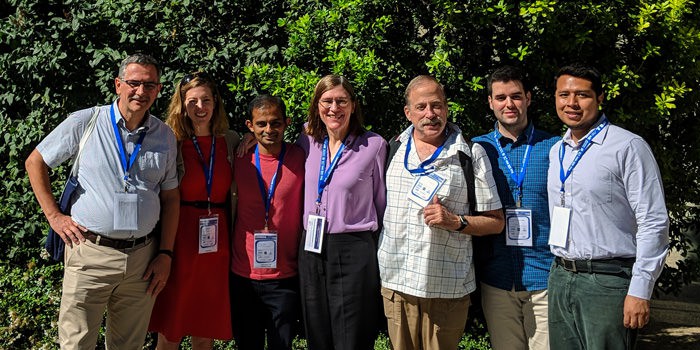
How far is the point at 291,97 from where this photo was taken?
15.8ft

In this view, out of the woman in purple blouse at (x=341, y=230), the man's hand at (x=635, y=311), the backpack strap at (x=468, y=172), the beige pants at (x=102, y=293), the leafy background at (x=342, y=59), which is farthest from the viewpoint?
the leafy background at (x=342, y=59)

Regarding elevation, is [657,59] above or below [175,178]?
above

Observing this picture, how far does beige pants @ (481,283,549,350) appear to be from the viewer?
3816 mm

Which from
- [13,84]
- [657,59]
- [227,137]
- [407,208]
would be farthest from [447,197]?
[13,84]

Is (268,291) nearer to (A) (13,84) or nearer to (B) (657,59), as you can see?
(B) (657,59)

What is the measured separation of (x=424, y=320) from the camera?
3.81 m

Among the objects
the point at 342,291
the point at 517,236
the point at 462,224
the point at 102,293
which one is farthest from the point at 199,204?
the point at 517,236

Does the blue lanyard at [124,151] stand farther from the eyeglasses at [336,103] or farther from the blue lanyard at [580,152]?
the blue lanyard at [580,152]

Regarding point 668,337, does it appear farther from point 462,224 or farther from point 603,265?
point 462,224

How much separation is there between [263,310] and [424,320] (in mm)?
1079

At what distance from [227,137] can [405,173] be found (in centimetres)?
130

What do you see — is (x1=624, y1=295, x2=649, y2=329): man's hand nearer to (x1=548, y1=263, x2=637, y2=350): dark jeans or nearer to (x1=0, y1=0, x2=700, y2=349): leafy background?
(x1=548, y1=263, x2=637, y2=350): dark jeans

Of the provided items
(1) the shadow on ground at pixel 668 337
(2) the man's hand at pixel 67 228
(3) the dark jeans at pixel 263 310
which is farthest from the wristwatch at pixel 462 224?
(1) the shadow on ground at pixel 668 337

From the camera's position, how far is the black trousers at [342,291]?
156 inches
